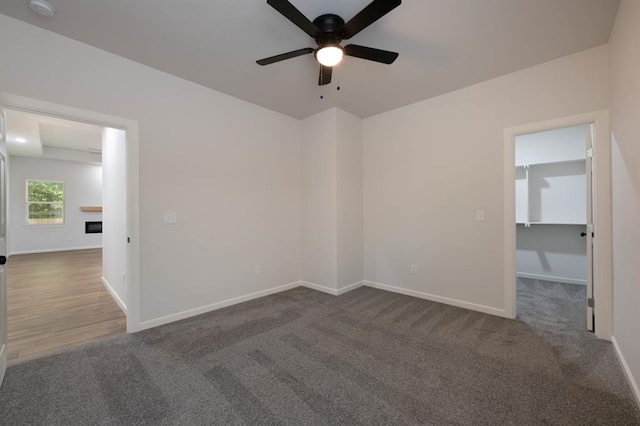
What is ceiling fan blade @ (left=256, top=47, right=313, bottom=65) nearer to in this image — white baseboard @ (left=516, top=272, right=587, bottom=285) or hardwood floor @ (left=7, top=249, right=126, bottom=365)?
hardwood floor @ (left=7, top=249, right=126, bottom=365)

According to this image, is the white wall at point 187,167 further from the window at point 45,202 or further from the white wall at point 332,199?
the window at point 45,202

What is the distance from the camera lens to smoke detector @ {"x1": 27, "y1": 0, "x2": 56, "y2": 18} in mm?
1914

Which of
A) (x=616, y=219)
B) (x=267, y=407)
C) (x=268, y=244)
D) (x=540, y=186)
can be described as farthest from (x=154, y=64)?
(x=540, y=186)

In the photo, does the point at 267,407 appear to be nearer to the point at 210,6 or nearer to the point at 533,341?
the point at 533,341

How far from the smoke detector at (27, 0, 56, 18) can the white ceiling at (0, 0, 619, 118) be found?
1.8 inches

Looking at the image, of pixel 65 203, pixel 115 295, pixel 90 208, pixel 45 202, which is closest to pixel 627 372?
pixel 115 295

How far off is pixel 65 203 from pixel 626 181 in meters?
11.8

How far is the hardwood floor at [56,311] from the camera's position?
2484 mm

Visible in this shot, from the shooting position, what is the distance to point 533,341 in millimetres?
2408

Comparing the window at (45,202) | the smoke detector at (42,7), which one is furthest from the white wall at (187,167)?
the window at (45,202)

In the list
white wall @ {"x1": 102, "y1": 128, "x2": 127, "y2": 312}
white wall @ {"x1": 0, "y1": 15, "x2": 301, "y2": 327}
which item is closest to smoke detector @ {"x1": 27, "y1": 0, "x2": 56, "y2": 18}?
white wall @ {"x1": 0, "y1": 15, "x2": 301, "y2": 327}

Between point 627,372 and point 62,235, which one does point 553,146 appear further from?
point 62,235

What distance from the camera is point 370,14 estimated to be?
173 cm

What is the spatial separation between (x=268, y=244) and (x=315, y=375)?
7.29ft
